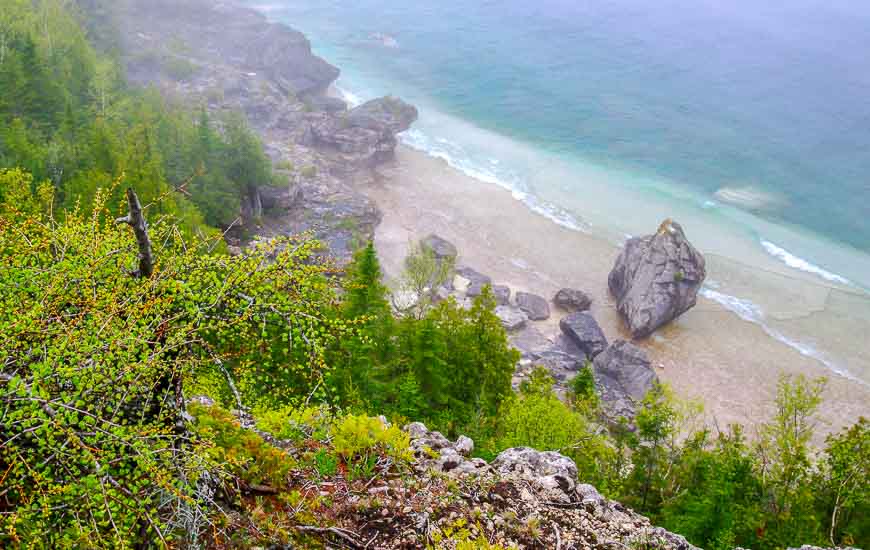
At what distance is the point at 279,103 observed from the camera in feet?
280

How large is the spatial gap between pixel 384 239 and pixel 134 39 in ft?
194

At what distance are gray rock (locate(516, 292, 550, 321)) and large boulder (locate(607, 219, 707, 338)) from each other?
24.4ft

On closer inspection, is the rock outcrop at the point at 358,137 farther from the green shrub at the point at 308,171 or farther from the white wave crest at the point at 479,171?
the white wave crest at the point at 479,171

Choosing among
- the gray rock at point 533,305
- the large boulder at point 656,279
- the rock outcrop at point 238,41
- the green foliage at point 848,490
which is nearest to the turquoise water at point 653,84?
the rock outcrop at point 238,41

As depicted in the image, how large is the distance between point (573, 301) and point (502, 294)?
6716 mm

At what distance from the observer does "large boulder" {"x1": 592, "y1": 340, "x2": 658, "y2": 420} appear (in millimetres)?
43406

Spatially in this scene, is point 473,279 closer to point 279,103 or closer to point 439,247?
point 439,247

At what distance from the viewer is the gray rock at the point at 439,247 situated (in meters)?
58.2

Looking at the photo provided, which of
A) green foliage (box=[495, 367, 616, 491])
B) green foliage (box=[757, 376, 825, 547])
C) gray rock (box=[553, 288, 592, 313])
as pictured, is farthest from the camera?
gray rock (box=[553, 288, 592, 313])

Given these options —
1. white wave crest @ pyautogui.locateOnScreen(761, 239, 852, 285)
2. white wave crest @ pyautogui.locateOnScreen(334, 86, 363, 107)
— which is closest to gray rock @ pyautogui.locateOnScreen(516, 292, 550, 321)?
white wave crest @ pyautogui.locateOnScreen(761, 239, 852, 285)

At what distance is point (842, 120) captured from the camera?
100 metres

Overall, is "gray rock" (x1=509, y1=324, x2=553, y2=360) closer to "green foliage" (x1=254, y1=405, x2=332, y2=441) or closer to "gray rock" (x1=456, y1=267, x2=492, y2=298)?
"gray rock" (x1=456, y1=267, x2=492, y2=298)

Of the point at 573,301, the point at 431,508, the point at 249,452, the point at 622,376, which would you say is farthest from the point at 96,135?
the point at 622,376

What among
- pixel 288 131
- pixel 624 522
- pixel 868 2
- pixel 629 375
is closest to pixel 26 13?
pixel 288 131
